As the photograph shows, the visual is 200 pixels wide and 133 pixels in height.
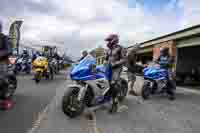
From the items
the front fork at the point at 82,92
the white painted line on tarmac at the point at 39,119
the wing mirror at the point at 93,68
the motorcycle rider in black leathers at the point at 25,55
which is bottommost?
the white painted line on tarmac at the point at 39,119

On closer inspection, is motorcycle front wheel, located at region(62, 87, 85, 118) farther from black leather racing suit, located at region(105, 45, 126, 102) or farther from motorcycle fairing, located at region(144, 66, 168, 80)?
motorcycle fairing, located at region(144, 66, 168, 80)

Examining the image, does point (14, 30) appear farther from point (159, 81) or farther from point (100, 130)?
point (100, 130)

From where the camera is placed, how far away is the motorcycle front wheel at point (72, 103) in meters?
3.95

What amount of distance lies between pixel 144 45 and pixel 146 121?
625 inches

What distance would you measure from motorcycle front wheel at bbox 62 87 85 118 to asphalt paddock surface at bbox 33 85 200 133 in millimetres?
144

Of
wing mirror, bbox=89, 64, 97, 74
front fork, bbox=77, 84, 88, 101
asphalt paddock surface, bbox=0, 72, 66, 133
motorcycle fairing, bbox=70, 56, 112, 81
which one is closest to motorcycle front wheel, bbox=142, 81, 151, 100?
motorcycle fairing, bbox=70, 56, 112, 81

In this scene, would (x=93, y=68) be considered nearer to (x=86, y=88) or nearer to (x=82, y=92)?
(x=86, y=88)

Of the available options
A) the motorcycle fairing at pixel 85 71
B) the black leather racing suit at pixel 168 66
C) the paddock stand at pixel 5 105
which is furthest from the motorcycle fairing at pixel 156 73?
the paddock stand at pixel 5 105

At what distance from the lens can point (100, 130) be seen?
3.49m

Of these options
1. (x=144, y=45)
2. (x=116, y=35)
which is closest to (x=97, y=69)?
(x=116, y=35)

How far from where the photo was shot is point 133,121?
4.04 m

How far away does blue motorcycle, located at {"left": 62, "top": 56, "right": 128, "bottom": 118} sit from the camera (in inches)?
157

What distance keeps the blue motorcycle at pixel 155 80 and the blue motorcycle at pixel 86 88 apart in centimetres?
195

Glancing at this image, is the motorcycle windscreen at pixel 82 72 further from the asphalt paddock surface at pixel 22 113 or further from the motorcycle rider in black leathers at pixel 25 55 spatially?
the motorcycle rider in black leathers at pixel 25 55
